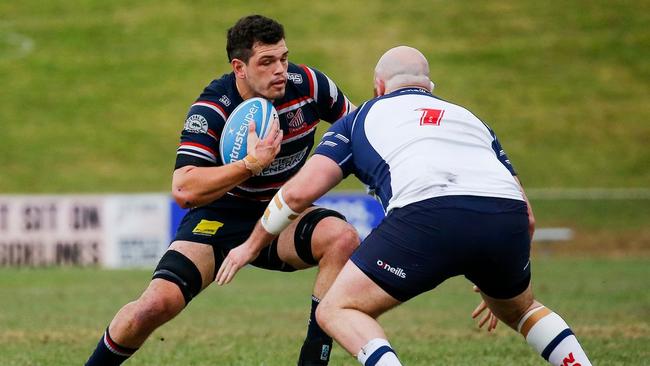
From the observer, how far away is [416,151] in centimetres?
507

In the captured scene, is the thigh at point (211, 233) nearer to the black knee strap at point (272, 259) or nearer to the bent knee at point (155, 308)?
the black knee strap at point (272, 259)

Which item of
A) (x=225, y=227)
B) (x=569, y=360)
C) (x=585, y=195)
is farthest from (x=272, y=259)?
(x=585, y=195)

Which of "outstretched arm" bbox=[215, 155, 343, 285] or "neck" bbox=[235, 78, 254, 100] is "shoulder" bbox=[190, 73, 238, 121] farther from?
"outstretched arm" bbox=[215, 155, 343, 285]

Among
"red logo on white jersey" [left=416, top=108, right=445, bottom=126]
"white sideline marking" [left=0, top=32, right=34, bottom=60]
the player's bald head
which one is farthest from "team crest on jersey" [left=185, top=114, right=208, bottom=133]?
"white sideline marking" [left=0, top=32, right=34, bottom=60]

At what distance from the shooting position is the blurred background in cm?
2259

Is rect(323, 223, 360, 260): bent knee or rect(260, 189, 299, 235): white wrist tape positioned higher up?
rect(260, 189, 299, 235): white wrist tape

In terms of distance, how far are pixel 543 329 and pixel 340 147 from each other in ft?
4.16

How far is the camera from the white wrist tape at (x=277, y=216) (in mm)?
5305

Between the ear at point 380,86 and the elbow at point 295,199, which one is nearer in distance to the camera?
the elbow at point 295,199

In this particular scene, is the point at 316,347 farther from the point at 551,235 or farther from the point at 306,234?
the point at 551,235

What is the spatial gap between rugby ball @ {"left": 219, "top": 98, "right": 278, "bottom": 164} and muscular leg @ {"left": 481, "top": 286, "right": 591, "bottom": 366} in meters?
1.55

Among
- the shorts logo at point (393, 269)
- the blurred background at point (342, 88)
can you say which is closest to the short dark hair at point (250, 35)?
the shorts logo at point (393, 269)

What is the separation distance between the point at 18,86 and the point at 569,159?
15794 millimetres

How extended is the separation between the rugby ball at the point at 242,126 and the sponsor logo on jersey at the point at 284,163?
18.4 inches
